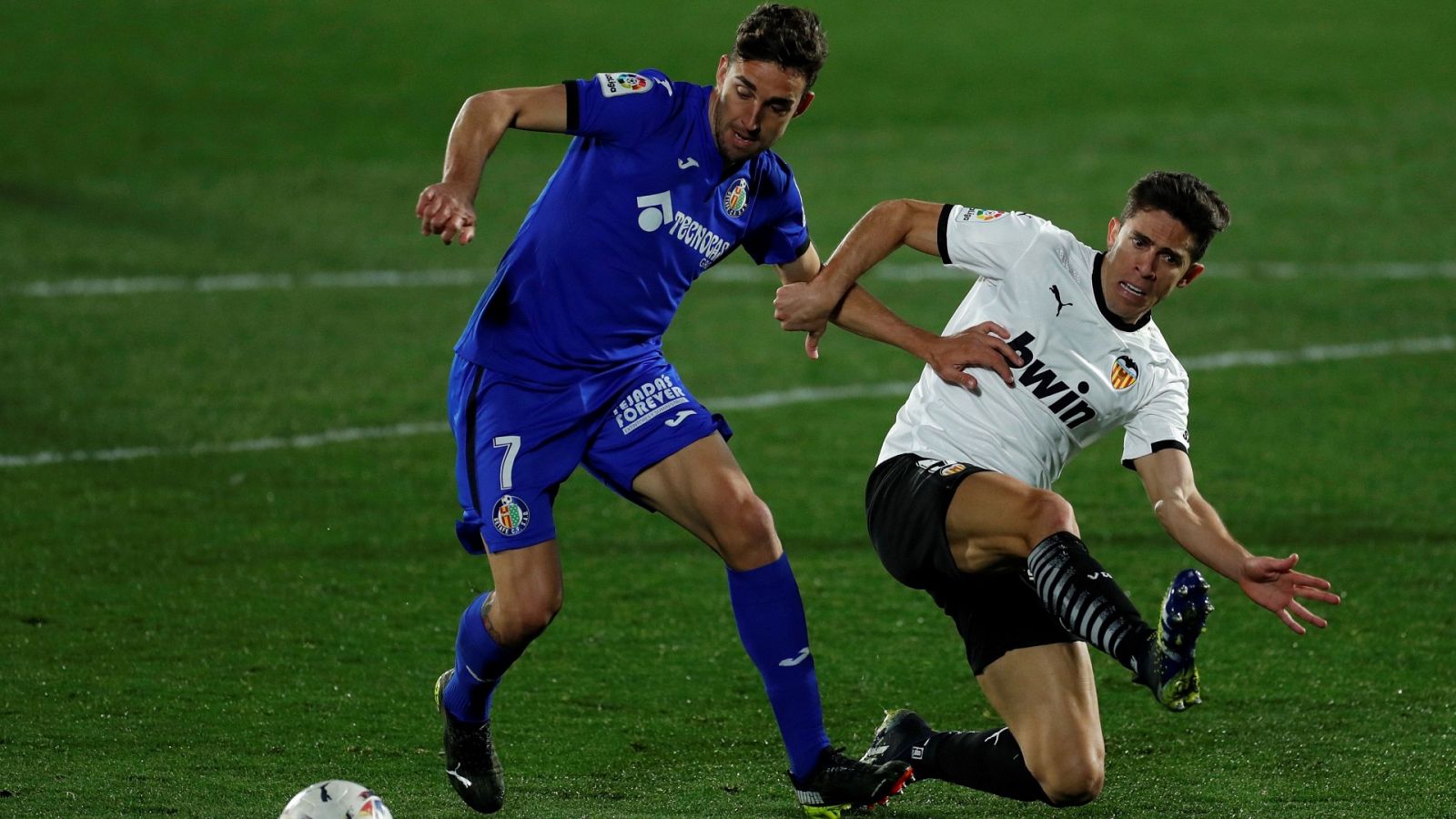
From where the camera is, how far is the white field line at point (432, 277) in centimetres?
1216

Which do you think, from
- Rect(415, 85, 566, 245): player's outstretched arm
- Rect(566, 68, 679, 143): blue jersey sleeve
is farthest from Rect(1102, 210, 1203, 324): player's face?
Rect(415, 85, 566, 245): player's outstretched arm

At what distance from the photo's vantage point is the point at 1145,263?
17.5 ft

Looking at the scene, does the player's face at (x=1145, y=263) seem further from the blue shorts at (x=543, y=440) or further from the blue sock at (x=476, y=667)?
the blue sock at (x=476, y=667)

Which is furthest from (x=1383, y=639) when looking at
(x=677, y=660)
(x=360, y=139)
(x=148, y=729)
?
(x=360, y=139)

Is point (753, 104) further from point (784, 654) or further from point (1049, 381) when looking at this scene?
point (784, 654)

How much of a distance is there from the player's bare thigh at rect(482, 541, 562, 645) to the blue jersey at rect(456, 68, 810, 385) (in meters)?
0.53

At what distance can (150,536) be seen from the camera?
789 centimetres

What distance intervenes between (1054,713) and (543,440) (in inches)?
67.7

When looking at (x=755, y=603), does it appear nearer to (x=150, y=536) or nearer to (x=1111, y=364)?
(x=1111, y=364)

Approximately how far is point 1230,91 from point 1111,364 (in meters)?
14.3

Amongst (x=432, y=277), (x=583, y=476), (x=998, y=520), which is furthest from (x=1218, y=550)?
(x=432, y=277)

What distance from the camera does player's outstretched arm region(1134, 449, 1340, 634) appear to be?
4719 millimetres

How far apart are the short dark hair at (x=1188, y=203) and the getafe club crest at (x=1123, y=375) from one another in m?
0.38

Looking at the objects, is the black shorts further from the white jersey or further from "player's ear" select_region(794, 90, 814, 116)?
"player's ear" select_region(794, 90, 814, 116)
